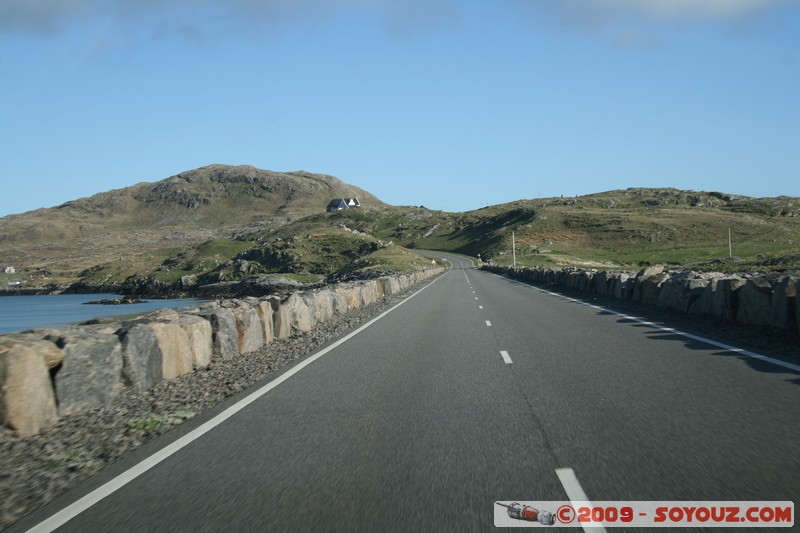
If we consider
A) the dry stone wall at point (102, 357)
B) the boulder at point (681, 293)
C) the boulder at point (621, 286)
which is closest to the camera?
the dry stone wall at point (102, 357)

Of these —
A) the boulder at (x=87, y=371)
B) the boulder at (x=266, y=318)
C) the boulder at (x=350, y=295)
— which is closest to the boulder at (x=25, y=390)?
the boulder at (x=87, y=371)

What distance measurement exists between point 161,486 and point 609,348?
948 cm

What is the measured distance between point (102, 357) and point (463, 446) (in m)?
4.94

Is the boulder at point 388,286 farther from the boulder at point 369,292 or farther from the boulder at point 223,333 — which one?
the boulder at point 223,333

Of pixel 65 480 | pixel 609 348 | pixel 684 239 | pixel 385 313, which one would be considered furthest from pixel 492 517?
pixel 684 239

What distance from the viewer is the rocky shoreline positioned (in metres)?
5.56

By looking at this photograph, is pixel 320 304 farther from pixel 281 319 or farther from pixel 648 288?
pixel 648 288

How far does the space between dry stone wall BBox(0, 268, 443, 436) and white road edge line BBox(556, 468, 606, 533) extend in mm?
5262

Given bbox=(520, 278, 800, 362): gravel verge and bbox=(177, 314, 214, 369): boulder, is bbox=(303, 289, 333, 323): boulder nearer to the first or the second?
bbox=(177, 314, 214, 369): boulder

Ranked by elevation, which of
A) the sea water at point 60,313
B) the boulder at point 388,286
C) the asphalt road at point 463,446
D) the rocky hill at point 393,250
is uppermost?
the rocky hill at point 393,250

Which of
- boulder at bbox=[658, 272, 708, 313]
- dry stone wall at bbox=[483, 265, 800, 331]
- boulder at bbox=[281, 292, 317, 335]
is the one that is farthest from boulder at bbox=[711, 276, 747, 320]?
boulder at bbox=[281, 292, 317, 335]

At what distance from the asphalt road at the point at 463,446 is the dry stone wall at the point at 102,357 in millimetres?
1519

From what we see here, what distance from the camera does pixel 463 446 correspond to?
629 cm

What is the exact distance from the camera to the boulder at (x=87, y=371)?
7.93 metres
